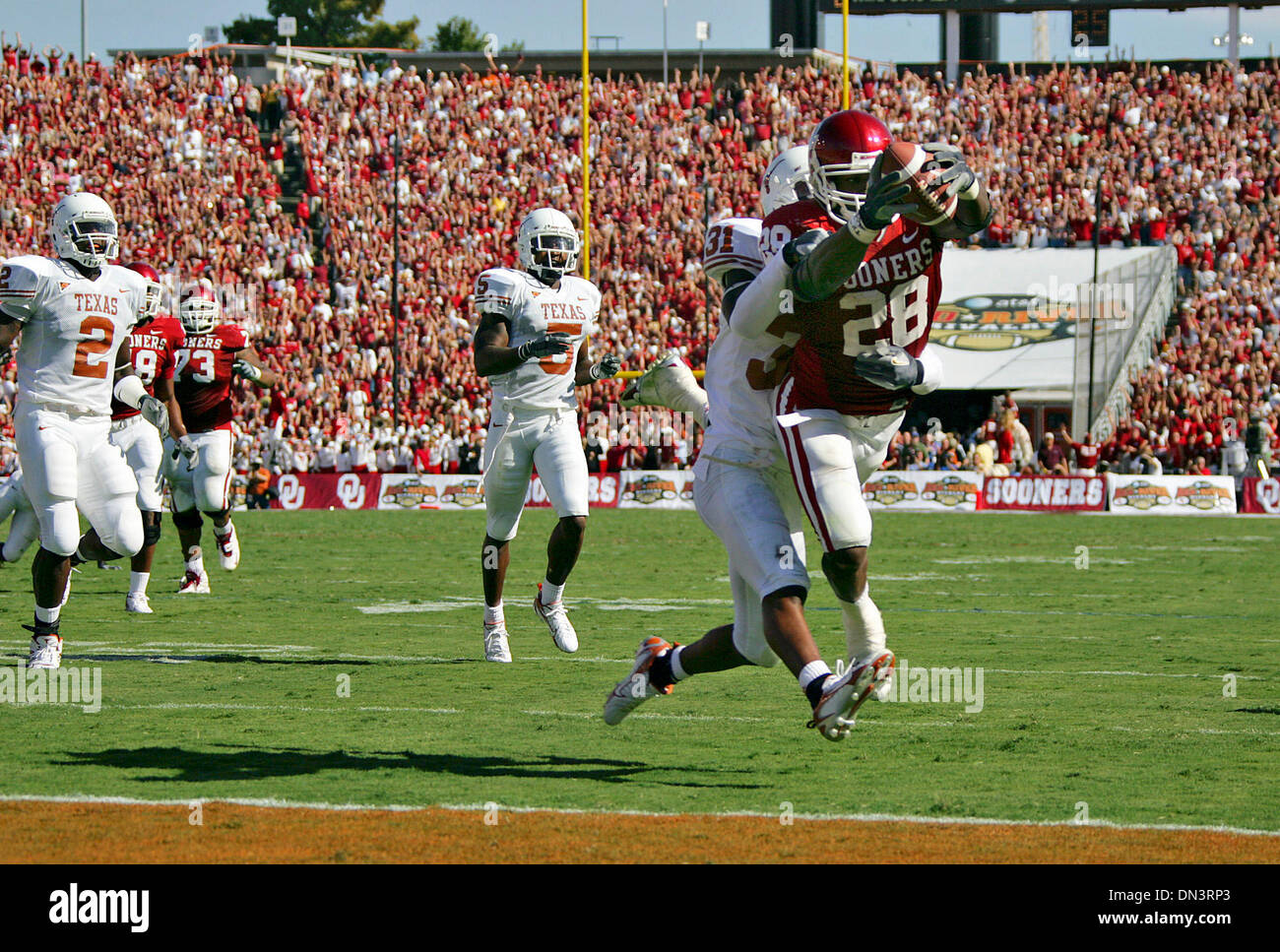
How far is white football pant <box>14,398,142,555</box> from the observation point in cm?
799

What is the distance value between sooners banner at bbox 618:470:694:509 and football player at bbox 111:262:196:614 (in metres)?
14.2

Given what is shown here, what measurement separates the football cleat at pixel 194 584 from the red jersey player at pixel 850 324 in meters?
7.41

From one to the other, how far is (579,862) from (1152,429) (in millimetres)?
25055

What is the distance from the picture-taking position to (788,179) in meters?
5.75

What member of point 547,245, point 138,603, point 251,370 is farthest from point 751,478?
point 251,370

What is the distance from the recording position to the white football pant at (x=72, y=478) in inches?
315

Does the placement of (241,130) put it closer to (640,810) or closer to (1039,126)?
(1039,126)

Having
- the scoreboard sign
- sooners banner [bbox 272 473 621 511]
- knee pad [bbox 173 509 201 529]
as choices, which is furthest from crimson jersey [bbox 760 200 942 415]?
the scoreboard sign

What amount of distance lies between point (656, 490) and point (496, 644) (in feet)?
56.8

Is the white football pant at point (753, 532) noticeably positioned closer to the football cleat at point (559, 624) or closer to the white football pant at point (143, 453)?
the football cleat at point (559, 624)

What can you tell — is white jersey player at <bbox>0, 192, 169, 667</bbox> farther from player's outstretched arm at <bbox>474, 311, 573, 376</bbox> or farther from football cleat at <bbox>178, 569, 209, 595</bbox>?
football cleat at <bbox>178, 569, 209, 595</bbox>

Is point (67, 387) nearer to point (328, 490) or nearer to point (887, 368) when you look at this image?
point (887, 368)

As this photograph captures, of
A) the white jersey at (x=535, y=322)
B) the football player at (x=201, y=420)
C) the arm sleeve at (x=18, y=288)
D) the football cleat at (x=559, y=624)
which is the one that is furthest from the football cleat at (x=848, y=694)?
the football player at (x=201, y=420)

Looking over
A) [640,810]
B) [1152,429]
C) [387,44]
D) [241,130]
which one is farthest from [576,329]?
[387,44]
